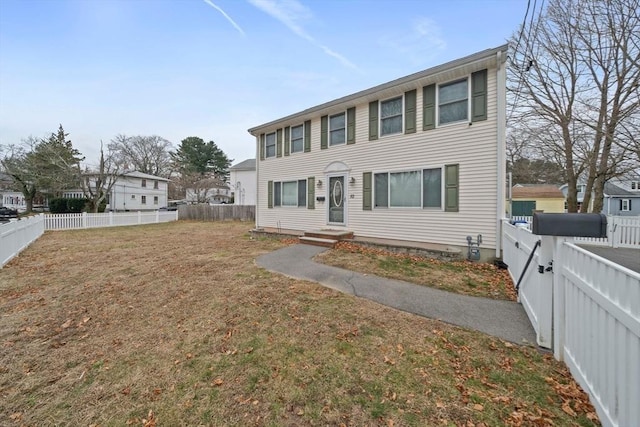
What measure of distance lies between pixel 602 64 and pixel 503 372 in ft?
53.3

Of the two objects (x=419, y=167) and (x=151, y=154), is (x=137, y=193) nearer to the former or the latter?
(x=151, y=154)

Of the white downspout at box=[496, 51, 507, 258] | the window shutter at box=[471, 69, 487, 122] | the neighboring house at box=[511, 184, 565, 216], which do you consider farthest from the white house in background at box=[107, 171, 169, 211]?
the neighboring house at box=[511, 184, 565, 216]

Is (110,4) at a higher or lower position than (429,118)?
higher

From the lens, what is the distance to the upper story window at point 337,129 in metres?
9.81

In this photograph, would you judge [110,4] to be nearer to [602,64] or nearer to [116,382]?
[116,382]

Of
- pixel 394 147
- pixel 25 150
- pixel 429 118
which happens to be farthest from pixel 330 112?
pixel 25 150

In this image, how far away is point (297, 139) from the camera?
11.2 meters

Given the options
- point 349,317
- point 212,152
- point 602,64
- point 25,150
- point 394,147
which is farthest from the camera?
point 212,152

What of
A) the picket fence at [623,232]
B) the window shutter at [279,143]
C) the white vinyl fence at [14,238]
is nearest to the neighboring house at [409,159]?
the window shutter at [279,143]

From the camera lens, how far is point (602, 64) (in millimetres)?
11664

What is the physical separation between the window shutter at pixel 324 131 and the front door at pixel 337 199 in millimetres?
1320

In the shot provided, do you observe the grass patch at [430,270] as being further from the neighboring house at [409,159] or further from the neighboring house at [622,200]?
the neighboring house at [622,200]

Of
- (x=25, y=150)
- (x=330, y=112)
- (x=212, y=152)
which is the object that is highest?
(x=212, y=152)

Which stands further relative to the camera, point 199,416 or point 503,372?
point 503,372
